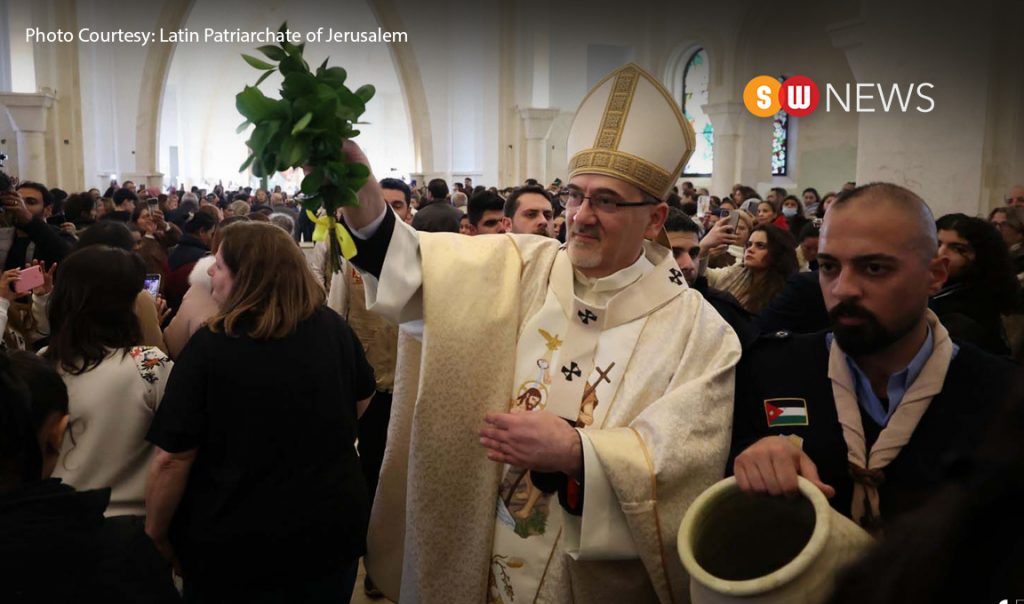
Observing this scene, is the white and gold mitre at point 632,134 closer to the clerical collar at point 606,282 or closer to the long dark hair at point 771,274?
the clerical collar at point 606,282

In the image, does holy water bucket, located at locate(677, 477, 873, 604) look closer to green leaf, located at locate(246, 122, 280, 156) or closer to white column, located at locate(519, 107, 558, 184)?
green leaf, located at locate(246, 122, 280, 156)

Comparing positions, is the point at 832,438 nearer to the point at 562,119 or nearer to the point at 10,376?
the point at 10,376

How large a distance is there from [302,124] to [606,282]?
90 cm

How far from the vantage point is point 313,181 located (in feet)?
5.94

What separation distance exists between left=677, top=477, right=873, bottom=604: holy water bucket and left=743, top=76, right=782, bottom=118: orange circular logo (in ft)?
56.9

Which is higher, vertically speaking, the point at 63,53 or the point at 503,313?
the point at 63,53

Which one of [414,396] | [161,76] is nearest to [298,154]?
[414,396]

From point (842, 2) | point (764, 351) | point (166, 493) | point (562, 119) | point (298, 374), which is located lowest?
point (166, 493)

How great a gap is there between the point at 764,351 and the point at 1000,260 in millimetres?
2416

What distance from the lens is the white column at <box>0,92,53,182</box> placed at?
51.6 feet

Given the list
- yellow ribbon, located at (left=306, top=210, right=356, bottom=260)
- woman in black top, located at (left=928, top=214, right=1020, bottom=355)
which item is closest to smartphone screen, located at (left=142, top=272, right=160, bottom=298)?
yellow ribbon, located at (left=306, top=210, right=356, bottom=260)

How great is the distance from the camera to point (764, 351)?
1.97 meters

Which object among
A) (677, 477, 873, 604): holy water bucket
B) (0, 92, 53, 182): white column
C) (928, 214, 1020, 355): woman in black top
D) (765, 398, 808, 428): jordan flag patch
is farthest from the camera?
Result: (0, 92, 53, 182): white column

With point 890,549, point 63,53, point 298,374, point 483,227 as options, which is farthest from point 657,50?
point 890,549
